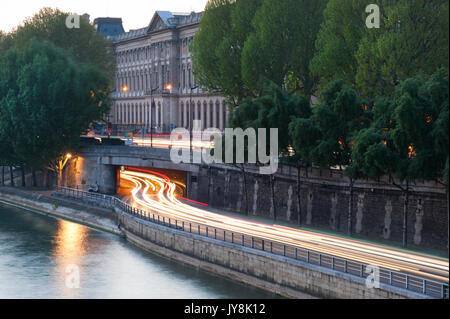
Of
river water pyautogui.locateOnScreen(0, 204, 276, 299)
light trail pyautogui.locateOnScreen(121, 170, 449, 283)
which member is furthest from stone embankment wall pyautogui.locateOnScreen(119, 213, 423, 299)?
light trail pyautogui.locateOnScreen(121, 170, 449, 283)

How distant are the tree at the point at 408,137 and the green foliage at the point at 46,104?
142 feet

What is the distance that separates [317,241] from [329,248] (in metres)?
2.59

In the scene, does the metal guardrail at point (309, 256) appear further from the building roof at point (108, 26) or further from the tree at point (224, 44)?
the building roof at point (108, 26)

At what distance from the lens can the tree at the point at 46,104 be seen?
8412 centimetres

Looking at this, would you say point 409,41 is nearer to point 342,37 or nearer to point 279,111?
point 342,37

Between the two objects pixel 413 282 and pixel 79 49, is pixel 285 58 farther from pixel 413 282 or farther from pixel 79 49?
pixel 79 49

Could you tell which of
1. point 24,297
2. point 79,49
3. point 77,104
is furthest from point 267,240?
point 79,49

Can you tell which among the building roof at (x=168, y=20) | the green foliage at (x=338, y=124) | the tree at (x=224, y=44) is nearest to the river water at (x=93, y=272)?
the green foliage at (x=338, y=124)

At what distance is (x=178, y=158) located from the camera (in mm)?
77125

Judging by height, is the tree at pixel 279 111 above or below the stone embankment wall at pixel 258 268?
above

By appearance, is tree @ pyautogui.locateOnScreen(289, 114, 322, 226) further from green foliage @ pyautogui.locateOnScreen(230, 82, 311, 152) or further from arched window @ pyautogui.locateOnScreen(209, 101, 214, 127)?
arched window @ pyautogui.locateOnScreen(209, 101, 214, 127)

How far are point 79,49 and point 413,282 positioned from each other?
7658 centimetres

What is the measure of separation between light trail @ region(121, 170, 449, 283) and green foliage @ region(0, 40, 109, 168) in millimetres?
14311

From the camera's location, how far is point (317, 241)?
47.4 meters
